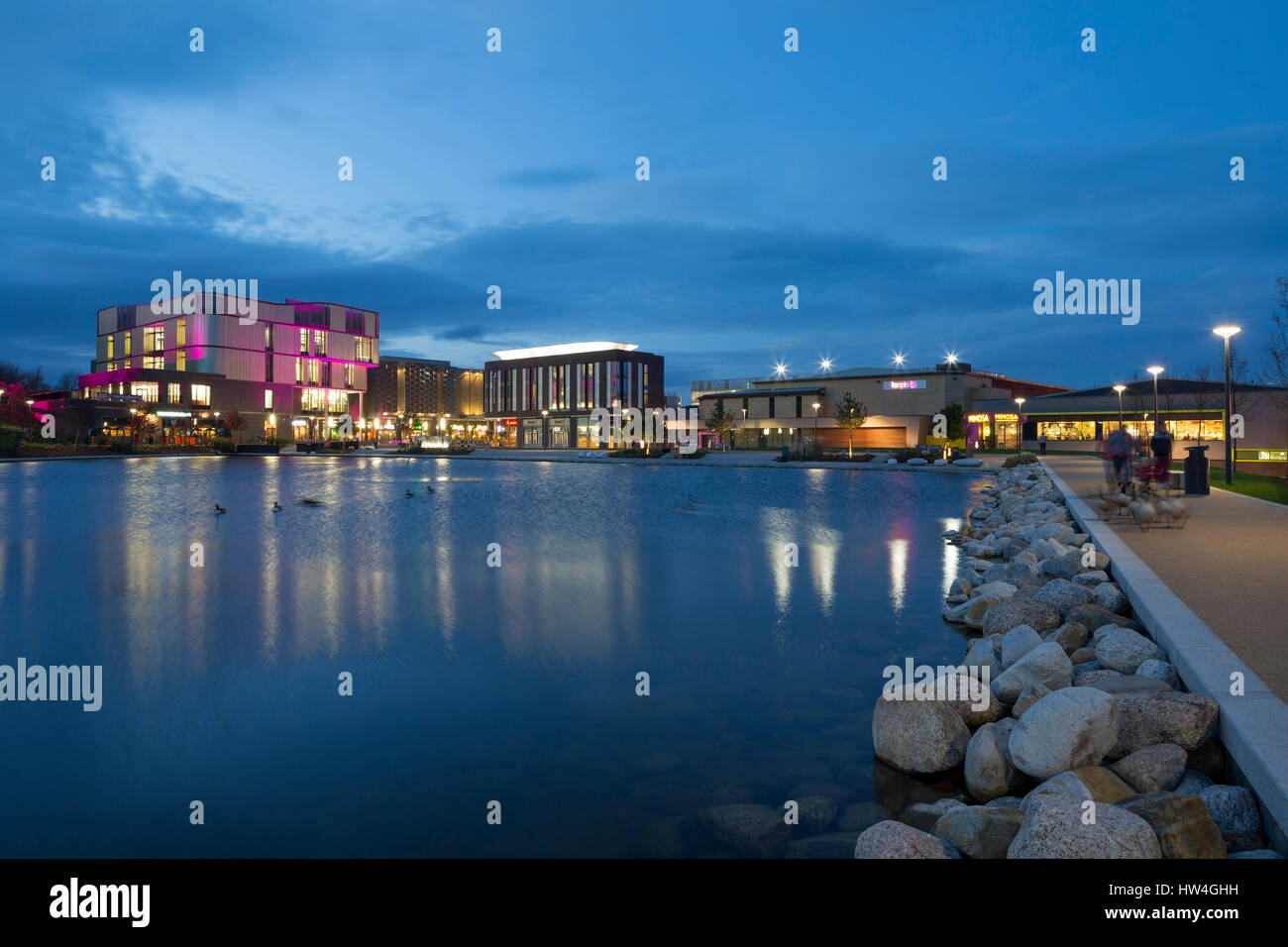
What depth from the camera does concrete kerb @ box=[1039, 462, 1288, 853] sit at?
440 cm

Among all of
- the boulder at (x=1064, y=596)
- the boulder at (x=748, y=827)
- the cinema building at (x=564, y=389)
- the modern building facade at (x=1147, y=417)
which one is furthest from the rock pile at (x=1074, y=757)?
the cinema building at (x=564, y=389)

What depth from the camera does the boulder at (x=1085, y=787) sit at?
15.8 ft

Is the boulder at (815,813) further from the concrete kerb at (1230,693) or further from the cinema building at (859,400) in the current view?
the cinema building at (859,400)

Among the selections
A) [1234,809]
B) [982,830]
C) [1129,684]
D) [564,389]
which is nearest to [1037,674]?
[1129,684]

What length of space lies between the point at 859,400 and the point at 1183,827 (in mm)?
89255

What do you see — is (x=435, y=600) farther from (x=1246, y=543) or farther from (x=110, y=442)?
(x=110, y=442)

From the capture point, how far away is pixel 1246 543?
39.4ft

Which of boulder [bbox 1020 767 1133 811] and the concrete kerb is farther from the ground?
the concrete kerb

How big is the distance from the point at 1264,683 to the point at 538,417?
119 m

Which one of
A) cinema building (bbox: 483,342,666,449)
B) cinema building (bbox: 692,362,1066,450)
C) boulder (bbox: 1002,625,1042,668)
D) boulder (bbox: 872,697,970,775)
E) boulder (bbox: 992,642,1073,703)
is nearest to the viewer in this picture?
boulder (bbox: 872,697,970,775)

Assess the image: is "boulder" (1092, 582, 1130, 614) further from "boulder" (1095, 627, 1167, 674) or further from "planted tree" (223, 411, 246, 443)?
"planted tree" (223, 411, 246, 443)

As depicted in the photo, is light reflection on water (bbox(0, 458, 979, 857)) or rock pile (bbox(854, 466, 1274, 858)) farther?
light reflection on water (bbox(0, 458, 979, 857))

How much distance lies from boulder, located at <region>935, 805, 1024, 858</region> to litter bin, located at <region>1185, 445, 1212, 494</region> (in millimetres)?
19150

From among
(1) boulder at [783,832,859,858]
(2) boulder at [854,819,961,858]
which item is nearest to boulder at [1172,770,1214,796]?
(2) boulder at [854,819,961,858]
